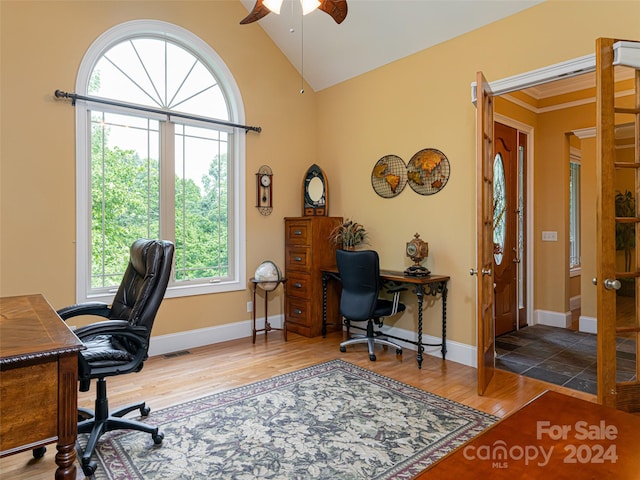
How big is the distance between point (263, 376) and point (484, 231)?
2117 millimetres

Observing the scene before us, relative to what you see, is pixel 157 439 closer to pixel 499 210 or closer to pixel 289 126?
pixel 289 126

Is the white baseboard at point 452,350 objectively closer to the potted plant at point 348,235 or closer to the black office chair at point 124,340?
the potted plant at point 348,235

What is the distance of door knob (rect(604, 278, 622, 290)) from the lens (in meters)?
2.31

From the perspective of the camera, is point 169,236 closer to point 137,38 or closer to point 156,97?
point 156,97

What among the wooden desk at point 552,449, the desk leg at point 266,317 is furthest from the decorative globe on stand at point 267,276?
the wooden desk at point 552,449

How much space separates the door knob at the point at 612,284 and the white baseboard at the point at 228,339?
1446 millimetres

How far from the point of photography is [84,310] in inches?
97.6

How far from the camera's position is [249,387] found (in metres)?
3.03

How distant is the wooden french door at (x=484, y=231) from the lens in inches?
113

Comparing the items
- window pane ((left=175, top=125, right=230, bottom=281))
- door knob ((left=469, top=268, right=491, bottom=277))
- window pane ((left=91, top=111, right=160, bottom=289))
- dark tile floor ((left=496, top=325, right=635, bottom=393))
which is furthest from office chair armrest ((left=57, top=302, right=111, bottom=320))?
dark tile floor ((left=496, top=325, right=635, bottom=393))

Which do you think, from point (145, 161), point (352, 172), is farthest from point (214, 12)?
point (352, 172)

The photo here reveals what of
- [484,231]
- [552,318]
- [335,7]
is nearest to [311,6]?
[335,7]

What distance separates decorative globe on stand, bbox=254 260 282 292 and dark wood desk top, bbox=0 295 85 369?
2.34m

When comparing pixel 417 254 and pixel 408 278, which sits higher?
pixel 417 254
